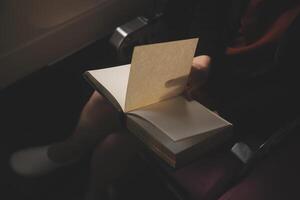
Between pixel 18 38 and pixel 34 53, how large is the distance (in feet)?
0.28

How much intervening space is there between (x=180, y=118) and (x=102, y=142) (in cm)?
31

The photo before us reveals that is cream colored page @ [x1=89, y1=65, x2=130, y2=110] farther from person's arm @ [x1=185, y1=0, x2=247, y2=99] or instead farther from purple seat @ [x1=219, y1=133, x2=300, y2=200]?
purple seat @ [x1=219, y1=133, x2=300, y2=200]

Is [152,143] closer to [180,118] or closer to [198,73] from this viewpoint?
[180,118]

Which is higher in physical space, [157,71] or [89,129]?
[157,71]

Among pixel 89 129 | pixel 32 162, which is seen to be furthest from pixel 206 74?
pixel 32 162

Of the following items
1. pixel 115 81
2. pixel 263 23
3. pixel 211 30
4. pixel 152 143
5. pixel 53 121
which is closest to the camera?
pixel 152 143

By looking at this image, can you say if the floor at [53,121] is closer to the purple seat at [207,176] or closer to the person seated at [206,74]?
the person seated at [206,74]

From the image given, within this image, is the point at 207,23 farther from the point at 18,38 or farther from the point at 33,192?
the point at 33,192

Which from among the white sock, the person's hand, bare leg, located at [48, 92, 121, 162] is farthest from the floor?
the person's hand

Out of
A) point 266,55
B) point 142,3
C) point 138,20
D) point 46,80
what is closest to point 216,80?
point 266,55

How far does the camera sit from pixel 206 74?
3.71 ft

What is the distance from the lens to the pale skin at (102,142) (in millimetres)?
1073

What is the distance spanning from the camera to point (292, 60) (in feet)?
3.26

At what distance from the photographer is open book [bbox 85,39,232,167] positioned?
80 cm
